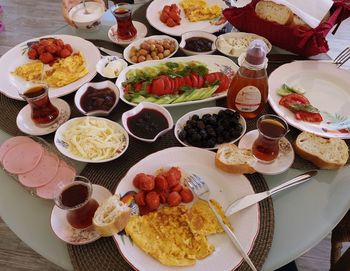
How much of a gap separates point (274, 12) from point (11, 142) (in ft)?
5.07

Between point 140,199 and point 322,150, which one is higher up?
point 322,150

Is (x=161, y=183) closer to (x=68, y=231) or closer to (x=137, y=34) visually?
(x=68, y=231)

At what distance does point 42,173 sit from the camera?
1269 mm

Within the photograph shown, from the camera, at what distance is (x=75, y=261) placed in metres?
1.04

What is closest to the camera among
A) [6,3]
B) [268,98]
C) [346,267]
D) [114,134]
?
[346,267]

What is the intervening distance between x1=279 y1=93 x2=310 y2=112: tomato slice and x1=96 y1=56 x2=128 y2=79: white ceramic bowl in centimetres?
88

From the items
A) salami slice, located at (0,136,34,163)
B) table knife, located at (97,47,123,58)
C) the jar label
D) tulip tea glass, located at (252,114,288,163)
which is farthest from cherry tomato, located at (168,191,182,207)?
table knife, located at (97,47,123,58)

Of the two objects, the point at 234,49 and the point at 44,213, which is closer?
the point at 44,213

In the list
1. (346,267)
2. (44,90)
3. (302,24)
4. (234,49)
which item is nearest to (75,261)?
(44,90)

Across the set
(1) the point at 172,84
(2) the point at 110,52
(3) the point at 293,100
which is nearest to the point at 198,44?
(1) the point at 172,84

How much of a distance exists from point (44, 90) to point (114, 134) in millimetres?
400

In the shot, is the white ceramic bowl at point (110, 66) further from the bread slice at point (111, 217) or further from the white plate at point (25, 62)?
the bread slice at point (111, 217)

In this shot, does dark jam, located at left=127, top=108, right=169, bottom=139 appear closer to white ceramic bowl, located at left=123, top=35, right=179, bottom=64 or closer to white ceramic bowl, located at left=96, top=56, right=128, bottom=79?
white ceramic bowl, located at left=96, top=56, right=128, bottom=79

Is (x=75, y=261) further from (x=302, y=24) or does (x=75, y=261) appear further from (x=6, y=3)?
(x=6, y=3)
